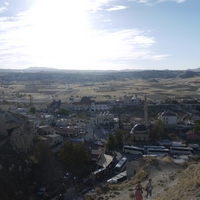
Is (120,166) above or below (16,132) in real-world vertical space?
below

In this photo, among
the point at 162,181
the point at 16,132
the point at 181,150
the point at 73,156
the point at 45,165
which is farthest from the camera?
the point at 181,150

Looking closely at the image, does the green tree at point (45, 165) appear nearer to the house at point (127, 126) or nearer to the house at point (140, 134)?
the house at point (140, 134)

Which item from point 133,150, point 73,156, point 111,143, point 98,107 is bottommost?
point 133,150

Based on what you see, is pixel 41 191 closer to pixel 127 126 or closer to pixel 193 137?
pixel 193 137

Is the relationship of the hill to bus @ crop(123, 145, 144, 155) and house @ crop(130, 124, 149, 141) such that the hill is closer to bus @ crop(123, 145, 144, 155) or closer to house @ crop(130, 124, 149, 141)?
bus @ crop(123, 145, 144, 155)

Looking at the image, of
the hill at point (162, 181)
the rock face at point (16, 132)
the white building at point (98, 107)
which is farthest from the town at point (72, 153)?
the white building at point (98, 107)

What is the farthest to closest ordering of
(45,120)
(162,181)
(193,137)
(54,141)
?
(45,120) → (193,137) → (54,141) → (162,181)

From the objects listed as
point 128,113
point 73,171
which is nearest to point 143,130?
point 73,171

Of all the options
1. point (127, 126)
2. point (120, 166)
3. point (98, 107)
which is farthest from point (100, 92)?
point (120, 166)

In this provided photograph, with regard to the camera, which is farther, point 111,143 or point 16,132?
point 111,143
